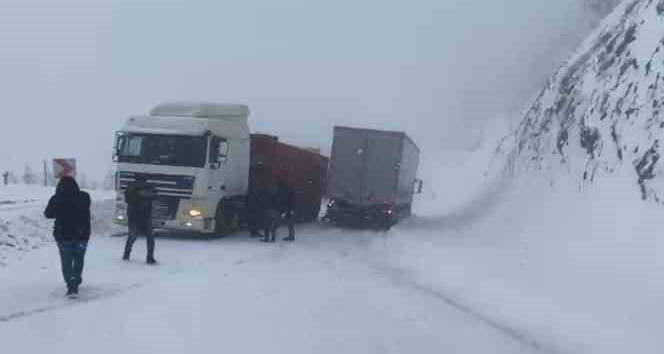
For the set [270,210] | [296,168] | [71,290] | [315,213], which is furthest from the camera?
[315,213]

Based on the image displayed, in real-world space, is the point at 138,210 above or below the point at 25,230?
above

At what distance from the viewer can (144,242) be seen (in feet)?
57.6

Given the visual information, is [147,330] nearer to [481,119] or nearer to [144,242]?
[144,242]

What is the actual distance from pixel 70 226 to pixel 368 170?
1583cm

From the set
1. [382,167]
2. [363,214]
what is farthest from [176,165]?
[363,214]

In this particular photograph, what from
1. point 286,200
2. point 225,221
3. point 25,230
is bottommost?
point 25,230

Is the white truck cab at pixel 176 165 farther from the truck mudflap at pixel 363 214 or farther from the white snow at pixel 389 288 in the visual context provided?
the truck mudflap at pixel 363 214

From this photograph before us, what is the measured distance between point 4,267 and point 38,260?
1155mm

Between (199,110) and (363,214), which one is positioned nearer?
(199,110)

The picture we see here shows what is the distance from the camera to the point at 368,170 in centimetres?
2495

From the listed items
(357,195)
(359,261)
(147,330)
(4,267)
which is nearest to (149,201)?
(4,267)

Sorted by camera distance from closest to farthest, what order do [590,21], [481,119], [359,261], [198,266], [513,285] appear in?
1. [513,285]
2. [198,266]
3. [359,261]
4. [590,21]
5. [481,119]

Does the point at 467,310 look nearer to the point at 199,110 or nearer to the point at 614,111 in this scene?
the point at 614,111

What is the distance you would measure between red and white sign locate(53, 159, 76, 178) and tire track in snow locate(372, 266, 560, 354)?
600cm
